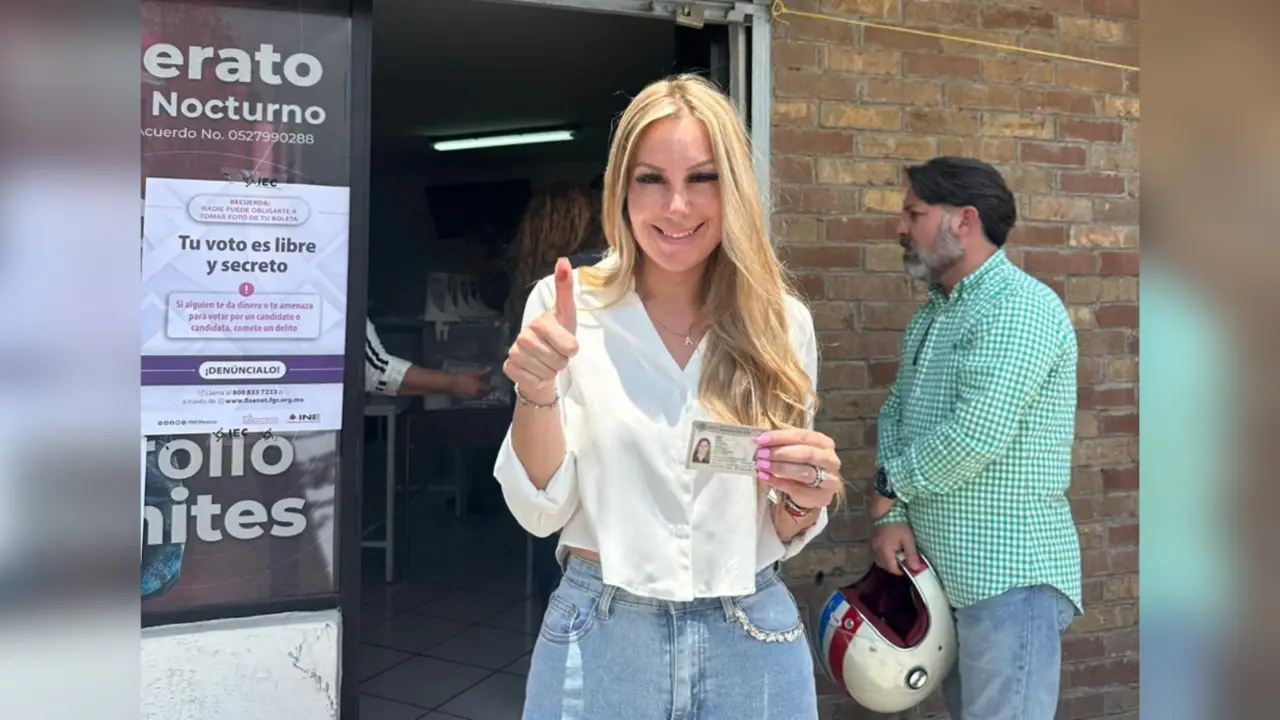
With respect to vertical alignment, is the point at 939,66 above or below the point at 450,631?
above

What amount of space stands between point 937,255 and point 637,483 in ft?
5.32

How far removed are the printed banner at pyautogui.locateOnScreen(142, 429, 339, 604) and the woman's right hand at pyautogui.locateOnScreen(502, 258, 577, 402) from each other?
1.60m

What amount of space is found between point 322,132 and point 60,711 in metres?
2.38

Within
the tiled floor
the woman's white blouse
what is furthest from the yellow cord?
the tiled floor

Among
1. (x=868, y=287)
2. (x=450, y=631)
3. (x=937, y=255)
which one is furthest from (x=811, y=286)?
(x=450, y=631)

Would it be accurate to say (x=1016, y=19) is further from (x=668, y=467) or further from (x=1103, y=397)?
Result: (x=668, y=467)

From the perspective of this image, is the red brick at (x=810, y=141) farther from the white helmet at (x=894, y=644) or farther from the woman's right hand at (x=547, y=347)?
the woman's right hand at (x=547, y=347)

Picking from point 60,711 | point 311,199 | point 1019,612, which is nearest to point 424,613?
point 311,199

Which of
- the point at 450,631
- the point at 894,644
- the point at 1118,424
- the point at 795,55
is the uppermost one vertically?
the point at 795,55

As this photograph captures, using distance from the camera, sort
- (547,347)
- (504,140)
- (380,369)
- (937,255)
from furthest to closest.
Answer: (504,140) < (380,369) < (937,255) < (547,347)

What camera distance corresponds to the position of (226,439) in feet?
8.92

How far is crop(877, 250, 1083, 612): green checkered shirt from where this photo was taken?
8.06 feet

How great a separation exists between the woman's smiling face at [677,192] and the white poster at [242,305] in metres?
1.54

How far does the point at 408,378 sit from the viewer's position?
471 cm
